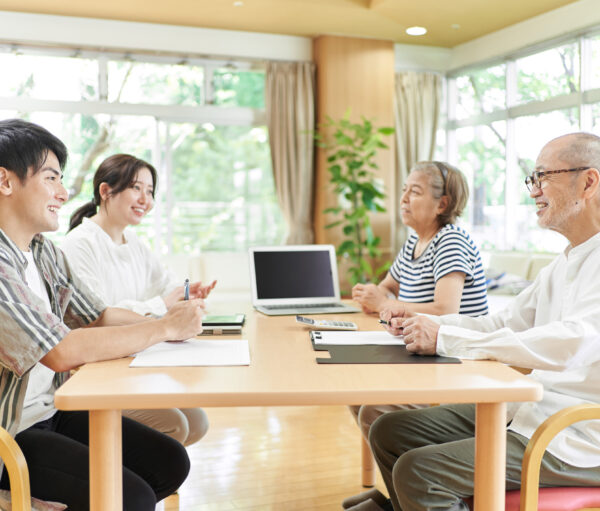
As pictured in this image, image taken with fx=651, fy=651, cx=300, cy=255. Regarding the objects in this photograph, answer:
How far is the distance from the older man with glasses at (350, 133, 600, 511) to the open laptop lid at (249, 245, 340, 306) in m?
0.76

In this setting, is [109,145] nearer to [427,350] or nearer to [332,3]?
[332,3]

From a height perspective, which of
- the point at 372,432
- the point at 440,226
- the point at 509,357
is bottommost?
the point at 372,432

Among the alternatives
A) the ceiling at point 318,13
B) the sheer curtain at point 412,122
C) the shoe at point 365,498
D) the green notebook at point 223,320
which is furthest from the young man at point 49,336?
the sheer curtain at point 412,122

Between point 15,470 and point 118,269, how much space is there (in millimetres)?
1351

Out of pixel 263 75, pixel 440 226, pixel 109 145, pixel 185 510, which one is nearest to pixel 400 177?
pixel 263 75

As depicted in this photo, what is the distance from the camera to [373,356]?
1.57 meters

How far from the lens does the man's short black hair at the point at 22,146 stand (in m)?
1.53

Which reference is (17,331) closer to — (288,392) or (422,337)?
(288,392)

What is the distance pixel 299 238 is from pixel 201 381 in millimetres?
5487

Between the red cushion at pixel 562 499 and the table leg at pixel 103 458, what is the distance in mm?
846

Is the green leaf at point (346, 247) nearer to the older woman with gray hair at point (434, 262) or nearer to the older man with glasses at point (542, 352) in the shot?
the older woman with gray hair at point (434, 262)

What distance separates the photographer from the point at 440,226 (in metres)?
2.54

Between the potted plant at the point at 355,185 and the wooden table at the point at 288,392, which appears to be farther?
the potted plant at the point at 355,185

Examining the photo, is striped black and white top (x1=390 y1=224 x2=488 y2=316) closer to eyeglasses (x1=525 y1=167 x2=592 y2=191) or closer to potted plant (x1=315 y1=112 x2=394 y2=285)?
eyeglasses (x1=525 y1=167 x2=592 y2=191)
